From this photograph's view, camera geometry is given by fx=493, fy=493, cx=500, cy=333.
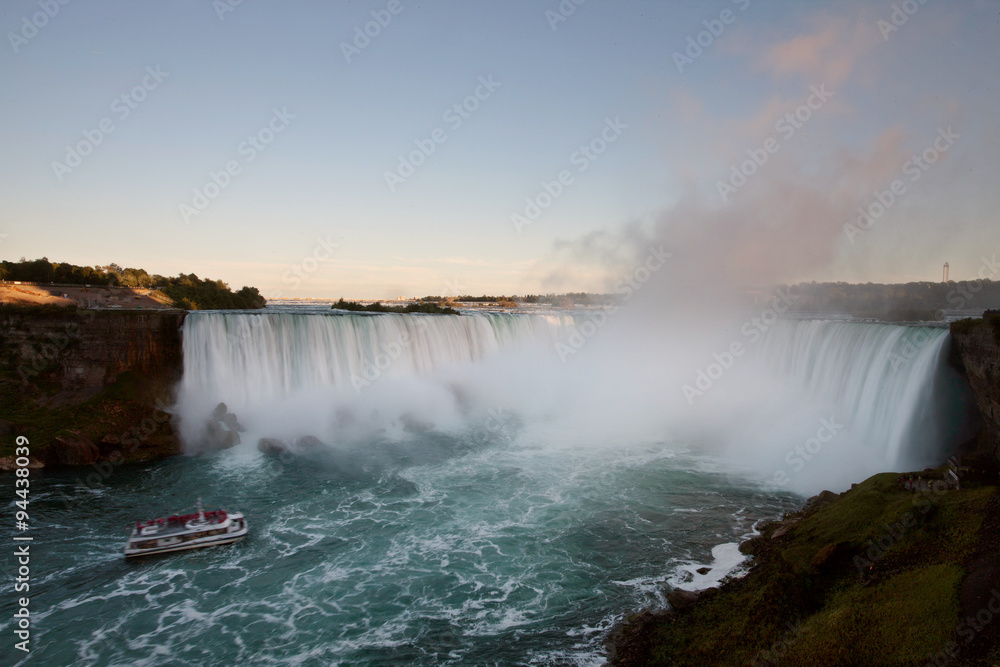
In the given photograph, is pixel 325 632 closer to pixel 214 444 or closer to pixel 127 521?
pixel 127 521

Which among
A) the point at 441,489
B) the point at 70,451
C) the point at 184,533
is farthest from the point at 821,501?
the point at 70,451

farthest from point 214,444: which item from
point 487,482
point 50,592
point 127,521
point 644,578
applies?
point 644,578

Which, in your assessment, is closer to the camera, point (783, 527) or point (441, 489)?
point (783, 527)

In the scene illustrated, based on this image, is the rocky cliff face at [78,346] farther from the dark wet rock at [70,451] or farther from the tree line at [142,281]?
the tree line at [142,281]

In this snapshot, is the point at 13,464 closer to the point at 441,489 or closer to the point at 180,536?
the point at 180,536

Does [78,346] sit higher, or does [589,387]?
[78,346]
